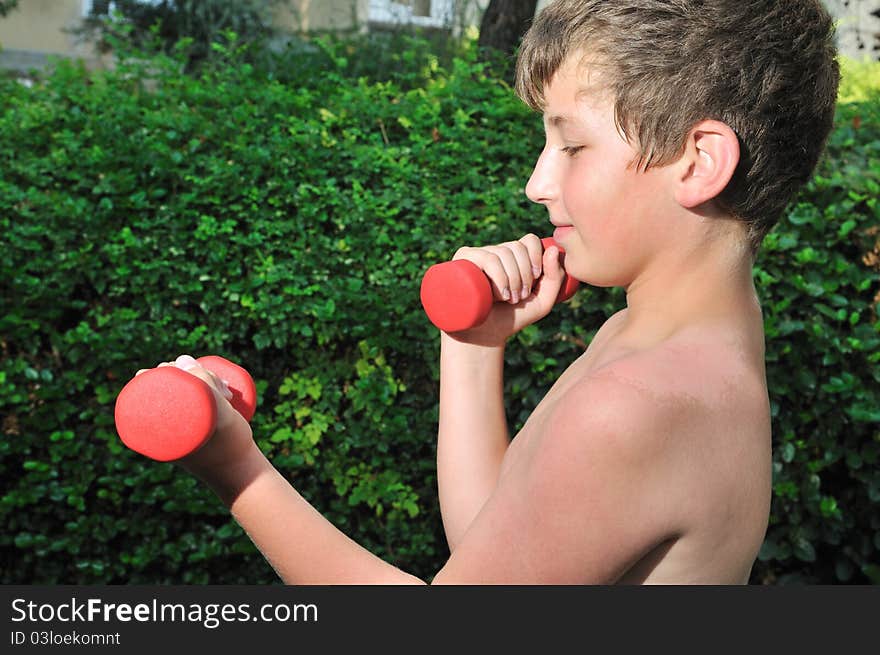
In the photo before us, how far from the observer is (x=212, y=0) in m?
12.1

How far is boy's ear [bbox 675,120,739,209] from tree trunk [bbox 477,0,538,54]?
5.14 meters

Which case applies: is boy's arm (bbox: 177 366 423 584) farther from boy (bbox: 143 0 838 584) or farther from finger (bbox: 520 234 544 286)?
finger (bbox: 520 234 544 286)

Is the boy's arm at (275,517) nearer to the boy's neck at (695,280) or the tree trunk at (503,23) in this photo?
the boy's neck at (695,280)

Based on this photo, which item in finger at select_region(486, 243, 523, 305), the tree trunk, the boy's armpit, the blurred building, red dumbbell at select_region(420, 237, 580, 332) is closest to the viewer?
the boy's armpit

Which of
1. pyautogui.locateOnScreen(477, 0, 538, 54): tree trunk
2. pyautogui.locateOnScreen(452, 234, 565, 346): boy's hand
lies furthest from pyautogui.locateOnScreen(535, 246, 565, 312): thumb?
pyautogui.locateOnScreen(477, 0, 538, 54): tree trunk

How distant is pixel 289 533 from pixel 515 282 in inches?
26.8

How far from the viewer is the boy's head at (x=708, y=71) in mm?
1453

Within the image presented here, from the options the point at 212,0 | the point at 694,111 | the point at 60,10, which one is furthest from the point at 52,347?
the point at 60,10

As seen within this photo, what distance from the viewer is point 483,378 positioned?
196 cm

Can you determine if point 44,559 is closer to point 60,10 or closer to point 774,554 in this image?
point 774,554

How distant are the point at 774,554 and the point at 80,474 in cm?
263

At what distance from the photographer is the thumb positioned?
6.43 ft

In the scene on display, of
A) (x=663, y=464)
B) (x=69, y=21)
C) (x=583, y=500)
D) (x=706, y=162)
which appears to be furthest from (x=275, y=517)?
(x=69, y=21)

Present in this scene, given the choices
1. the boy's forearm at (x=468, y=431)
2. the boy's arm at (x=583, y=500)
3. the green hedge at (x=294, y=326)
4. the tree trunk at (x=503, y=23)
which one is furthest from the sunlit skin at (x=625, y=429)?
the tree trunk at (x=503, y=23)
